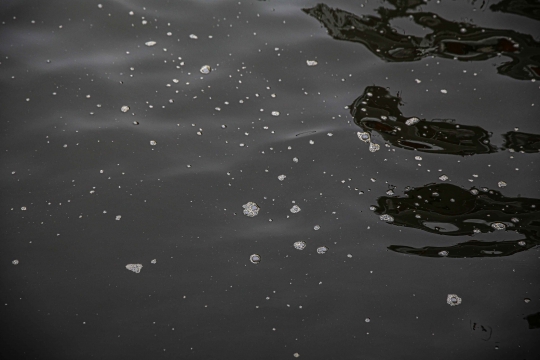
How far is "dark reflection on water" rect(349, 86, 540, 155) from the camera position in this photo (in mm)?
1419

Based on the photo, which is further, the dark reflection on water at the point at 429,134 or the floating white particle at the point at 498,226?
the dark reflection on water at the point at 429,134

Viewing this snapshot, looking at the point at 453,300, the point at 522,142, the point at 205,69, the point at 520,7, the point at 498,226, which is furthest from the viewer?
the point at 520,7

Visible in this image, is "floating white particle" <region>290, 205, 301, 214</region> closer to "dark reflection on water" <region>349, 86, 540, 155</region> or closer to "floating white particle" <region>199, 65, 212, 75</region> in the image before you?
"dark reflection on water" <region>349, 86, 540, 155</region>

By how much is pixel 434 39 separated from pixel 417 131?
1.47ft

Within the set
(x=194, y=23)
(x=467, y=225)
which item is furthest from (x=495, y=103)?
(x=194, y=23)

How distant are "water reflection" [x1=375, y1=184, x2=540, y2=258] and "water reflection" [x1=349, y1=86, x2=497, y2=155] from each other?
6.2 inches

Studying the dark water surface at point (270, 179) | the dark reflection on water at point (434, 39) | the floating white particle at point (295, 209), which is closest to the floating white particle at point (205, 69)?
the dark water surface at point (270, 179)

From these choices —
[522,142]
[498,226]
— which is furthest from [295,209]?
[522,142]

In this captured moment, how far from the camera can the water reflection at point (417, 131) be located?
4.66 feet

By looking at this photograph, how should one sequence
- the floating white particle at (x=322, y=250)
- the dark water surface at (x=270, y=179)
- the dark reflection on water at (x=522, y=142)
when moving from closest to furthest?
the dark water surface at (x=270, y=179) < the floating white particle at (x=322, y=250) < the dark reflection on water at (x=522, y=142)

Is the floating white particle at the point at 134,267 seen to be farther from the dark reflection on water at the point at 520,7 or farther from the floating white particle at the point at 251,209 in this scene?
the dark reflection on water at the point at 520,7

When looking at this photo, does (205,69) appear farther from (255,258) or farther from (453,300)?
(453,300)

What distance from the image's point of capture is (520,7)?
1684mm

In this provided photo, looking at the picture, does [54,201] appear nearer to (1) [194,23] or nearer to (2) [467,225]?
(1) [194,23]
